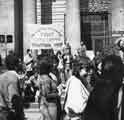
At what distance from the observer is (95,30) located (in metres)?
33.8

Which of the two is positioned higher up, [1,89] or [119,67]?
[119,67]

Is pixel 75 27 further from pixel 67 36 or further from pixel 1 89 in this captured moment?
pixel 1 89

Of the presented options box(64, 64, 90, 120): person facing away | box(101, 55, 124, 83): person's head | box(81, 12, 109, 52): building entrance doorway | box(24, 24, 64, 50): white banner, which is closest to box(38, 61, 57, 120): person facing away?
box(64, 64, 90, 120): person facing away

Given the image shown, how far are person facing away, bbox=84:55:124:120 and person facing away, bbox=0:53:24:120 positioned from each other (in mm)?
2467

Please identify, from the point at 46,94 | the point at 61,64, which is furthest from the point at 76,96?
the point at 61,64

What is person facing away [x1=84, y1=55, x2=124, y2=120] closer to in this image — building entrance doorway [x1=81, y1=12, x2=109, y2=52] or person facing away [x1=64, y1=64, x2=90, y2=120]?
person facing away [x1=64, y1=64, x2=90, y2=120]

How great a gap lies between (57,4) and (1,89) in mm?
28616

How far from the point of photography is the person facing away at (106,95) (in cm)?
388

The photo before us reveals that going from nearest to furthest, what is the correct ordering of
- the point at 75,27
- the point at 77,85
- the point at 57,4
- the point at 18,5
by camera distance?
the point at 77,85 < the point at 75,27 < the point at 18,5 < the point at 57,4

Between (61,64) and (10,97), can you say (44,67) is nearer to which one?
(10,97)

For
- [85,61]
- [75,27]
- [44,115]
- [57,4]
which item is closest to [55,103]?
[44,115]

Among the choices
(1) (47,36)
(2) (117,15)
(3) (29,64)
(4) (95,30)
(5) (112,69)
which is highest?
(2) (117,15)

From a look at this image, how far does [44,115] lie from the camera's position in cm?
657

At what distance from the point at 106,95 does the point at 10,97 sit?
2.69 meters
